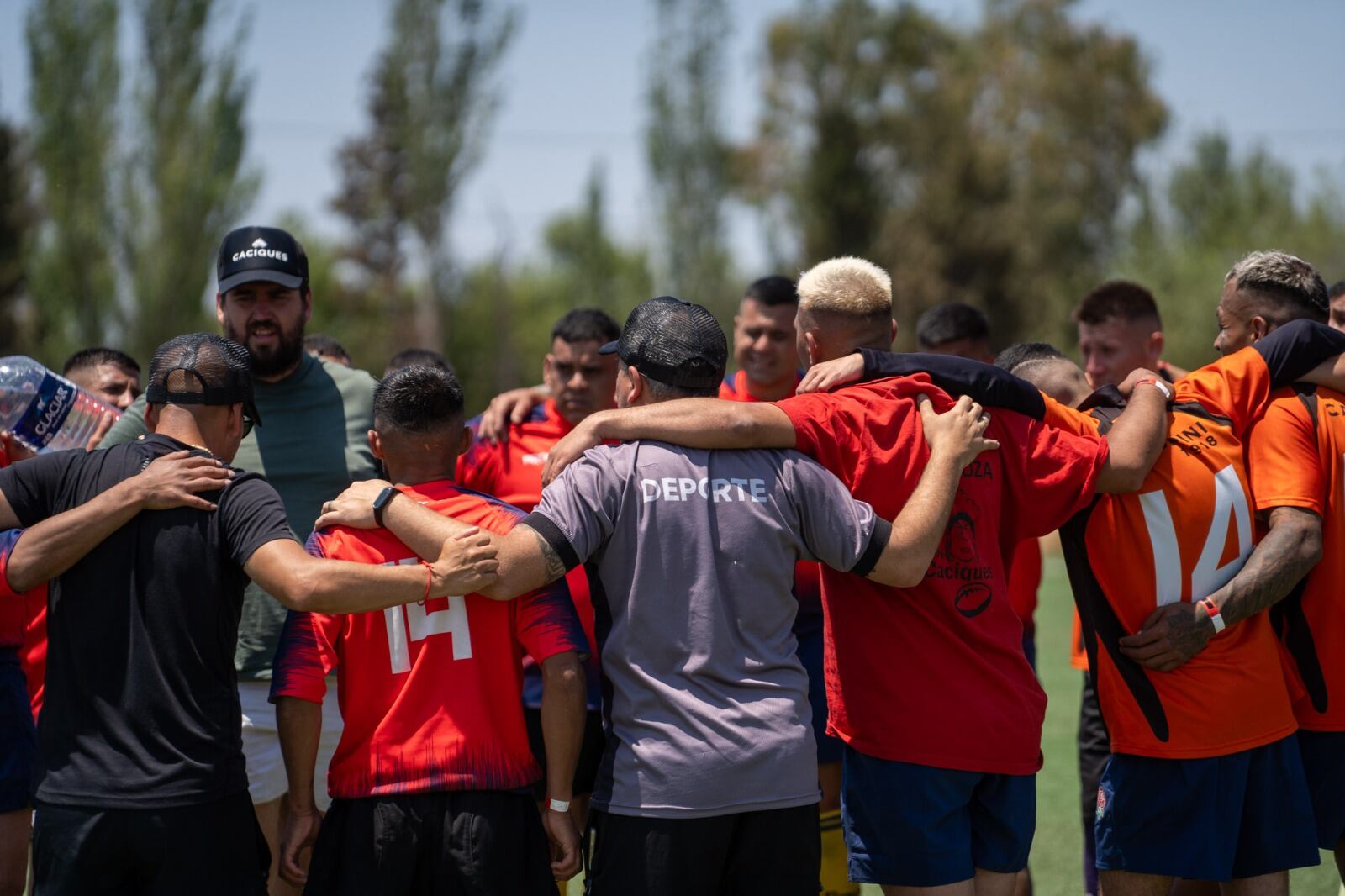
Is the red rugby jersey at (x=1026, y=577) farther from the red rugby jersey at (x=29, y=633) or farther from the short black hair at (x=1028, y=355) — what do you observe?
the red rugby jersey at (x=29, y=633)

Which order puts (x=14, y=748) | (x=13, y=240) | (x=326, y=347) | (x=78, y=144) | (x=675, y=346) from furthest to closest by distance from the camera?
(x=13, y=240)
(x=78, y=144)
(x=326, y=347)
(x=14, y=748)
(x=675, y=346)

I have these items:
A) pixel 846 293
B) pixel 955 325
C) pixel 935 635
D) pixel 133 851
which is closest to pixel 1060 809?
pixel 955 325

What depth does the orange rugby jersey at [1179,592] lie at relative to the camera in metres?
4.02

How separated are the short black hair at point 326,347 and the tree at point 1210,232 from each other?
2321 centimetres

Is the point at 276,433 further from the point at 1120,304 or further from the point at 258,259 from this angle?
the point at 1120,304

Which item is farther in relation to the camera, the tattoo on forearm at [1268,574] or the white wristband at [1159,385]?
the white wristband at [1159,385]

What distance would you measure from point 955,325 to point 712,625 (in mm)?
3842

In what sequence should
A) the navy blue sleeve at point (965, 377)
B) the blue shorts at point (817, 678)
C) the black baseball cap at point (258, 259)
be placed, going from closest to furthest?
the navy blue sleeve at point (965, 377) < the black baseball cap at point (258, 259) < the blue shorts at point (817, 678)

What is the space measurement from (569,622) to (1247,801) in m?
2.35

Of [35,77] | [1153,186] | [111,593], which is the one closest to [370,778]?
[111,593]

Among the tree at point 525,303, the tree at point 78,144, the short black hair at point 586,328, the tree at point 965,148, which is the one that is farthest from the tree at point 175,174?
the short black hair at point 586,328

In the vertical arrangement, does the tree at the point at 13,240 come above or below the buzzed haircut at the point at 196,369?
above

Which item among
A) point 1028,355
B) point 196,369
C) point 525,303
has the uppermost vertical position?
point 525,303

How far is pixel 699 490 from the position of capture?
11.3 feet
